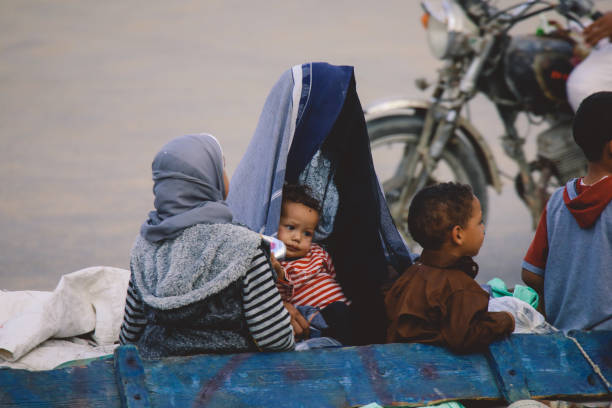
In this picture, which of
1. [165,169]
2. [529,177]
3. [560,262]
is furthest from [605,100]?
[529,177]

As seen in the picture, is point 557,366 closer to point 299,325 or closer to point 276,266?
point 299,325

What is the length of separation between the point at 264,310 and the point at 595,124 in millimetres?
1276

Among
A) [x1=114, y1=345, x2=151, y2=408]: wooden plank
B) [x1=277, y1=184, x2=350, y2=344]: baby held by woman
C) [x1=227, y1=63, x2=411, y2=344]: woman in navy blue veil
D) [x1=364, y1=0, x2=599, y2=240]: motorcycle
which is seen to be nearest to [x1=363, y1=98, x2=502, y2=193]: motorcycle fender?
[x1=364, y1=0, x2=599, y2=240]: motorcycle

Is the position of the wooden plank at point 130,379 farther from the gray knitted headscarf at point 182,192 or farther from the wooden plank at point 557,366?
the wooden plank at point 557,366

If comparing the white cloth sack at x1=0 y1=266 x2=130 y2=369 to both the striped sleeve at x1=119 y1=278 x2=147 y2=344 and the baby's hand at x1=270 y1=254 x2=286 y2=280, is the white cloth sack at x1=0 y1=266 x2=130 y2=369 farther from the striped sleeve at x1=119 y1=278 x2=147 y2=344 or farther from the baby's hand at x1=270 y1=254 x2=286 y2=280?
the baby's hand at x1=270 y1=254 x2=286 y2=280

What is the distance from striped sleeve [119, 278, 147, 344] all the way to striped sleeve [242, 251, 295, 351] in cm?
34

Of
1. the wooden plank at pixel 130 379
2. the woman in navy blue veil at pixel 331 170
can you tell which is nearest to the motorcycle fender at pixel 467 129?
the woman in navy blue veil at pixel 331 170

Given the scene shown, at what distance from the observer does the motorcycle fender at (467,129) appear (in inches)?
185

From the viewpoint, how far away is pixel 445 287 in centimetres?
249

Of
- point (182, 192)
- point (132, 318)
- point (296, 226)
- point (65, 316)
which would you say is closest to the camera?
point (182, 192)

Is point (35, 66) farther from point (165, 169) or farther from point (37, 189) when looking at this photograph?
point (165, 169)

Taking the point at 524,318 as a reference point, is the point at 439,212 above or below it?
above

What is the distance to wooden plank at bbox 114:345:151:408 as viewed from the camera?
2.10 meters

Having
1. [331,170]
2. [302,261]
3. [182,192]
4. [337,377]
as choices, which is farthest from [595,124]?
[182,192]
